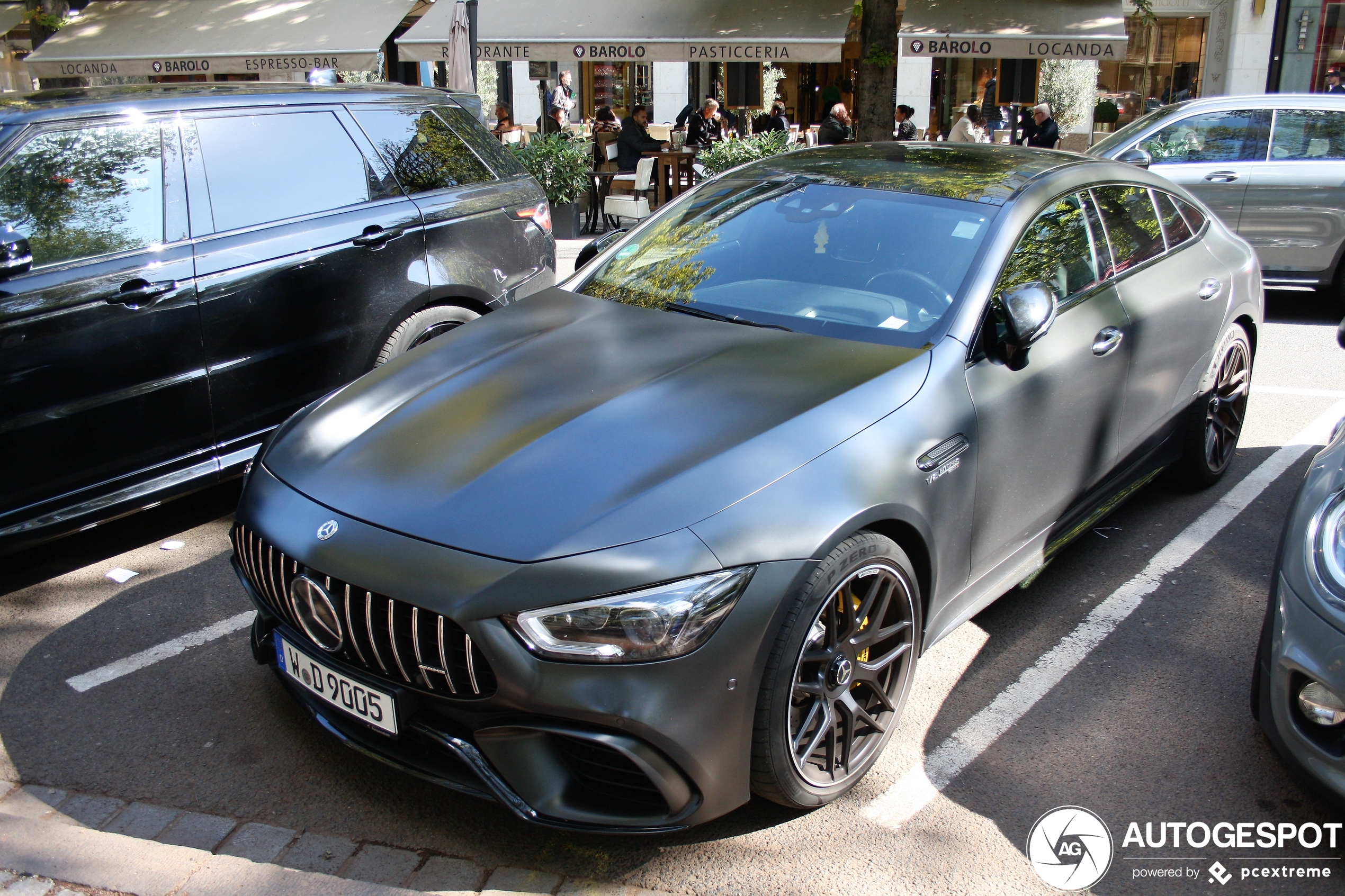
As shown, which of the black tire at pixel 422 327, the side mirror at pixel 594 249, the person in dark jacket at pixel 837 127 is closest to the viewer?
the side mirror at pixel 594 249

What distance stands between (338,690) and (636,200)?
10.1 m

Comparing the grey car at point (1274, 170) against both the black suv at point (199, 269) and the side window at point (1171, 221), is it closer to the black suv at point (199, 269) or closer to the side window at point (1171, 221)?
the side window at point (1171, 221)

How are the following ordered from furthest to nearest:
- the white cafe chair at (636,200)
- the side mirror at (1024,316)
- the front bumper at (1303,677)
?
the white cafe chair at (636,200)
the side mirror at (1024,316)
the front bumper at (1303,677)

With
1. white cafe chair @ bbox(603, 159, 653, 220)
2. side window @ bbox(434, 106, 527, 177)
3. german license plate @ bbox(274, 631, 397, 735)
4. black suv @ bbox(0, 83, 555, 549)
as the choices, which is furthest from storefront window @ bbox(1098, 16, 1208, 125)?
german license plate @ bbox(274, 631, 397, 735)

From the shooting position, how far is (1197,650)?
3734 millimetres

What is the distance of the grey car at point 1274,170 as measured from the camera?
28.5 ft

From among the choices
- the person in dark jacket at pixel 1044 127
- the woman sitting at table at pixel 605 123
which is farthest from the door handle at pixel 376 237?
the person in dark jacket at pixel 1044 127

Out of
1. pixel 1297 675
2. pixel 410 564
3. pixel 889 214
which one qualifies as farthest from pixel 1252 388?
pixel 410 564

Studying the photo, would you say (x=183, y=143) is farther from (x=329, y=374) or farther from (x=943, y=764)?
(x=943, y=764)

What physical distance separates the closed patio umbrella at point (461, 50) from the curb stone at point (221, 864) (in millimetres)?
9419

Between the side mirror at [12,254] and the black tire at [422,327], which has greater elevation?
the side mirror at [12,254]

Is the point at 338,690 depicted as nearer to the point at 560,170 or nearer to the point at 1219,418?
the point at 1219,418

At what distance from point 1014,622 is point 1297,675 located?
1.32 meters

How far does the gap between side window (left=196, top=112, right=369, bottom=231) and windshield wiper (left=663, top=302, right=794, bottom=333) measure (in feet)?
6.69
